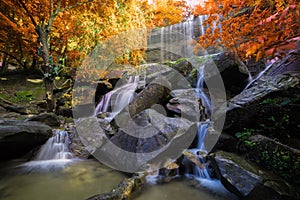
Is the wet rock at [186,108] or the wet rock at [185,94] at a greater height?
the wet rock at [185,94]

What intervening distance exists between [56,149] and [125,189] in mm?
2950

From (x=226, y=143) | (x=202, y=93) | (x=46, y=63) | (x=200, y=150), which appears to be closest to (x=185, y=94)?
(x=202, y=93)

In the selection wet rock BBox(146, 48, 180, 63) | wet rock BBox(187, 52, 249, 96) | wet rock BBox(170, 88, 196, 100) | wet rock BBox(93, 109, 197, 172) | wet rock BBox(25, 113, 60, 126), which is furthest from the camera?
wet rock BBox(146, 48, 180, 63)

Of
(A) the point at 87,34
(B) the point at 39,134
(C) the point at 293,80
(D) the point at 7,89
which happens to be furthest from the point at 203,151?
(D) the point at 7,89

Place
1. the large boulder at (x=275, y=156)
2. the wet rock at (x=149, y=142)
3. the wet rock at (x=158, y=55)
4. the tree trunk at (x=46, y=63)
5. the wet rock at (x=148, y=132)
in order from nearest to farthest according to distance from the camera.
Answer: the large boulder at (x=275, y=156)
the wet rock at (x=149, y=142)
the wet rock at (x=148, y=132)
the tree trunk at (x=46, y=63)
the wet rock at (x=158, y=55)

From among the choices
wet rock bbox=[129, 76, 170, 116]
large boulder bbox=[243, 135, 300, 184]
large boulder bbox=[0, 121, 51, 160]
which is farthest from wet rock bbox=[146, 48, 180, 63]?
large boulder bbox=[243, 135, 300, 184]

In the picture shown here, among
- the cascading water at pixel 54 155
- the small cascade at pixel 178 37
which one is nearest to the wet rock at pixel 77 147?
the cascading water at pixel 54 155

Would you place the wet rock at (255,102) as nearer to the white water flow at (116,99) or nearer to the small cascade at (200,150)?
the small cascade at (200,150)

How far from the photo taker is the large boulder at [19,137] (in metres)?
4.22

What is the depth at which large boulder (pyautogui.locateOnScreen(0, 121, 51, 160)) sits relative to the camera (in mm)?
4219

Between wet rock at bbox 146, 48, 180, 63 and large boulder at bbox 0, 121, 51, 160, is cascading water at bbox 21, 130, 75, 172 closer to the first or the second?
large boulder at bbox 0, 121, 51, 160

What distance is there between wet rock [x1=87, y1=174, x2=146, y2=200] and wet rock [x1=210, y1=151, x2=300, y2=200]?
1491 millimetres

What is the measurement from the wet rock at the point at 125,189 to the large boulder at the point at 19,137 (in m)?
2.60

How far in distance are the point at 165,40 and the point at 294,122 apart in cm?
1403
